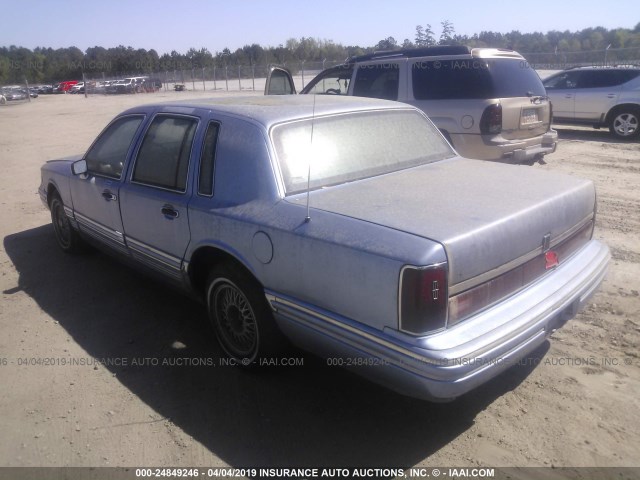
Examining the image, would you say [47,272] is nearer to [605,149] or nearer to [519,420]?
[519,420]

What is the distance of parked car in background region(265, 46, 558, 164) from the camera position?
6.95 m

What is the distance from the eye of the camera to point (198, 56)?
6912 cm

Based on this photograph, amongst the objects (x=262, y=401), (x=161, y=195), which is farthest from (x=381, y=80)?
(x=262, y=401)

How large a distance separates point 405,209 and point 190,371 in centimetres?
186

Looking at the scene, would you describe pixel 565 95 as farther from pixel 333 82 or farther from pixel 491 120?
pixel 491 120

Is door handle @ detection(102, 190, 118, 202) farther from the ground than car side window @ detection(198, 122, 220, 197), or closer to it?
closer to it

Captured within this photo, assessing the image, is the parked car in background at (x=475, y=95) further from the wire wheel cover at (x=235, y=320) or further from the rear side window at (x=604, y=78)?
the rear side window at (x=604, y=78)

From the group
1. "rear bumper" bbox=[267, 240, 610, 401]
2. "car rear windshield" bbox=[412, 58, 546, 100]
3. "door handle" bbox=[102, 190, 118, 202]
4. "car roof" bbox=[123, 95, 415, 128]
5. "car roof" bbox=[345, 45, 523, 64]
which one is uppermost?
"car roof" bbox=[345, 45, 523, 64]

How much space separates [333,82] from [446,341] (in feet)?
23.5

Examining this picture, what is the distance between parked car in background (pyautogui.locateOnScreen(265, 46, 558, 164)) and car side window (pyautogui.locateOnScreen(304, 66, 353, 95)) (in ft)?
1.78

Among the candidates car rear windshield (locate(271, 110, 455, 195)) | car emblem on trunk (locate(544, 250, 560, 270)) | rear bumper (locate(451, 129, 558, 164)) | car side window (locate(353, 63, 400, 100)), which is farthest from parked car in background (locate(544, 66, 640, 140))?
car emblem on trunk (locate(544, 250, 560, 270))

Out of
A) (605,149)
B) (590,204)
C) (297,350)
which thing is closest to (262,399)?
(297,350)

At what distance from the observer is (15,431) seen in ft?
10.2

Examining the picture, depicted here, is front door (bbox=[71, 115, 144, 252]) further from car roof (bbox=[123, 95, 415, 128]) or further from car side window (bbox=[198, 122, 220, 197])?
car side window (bbox=[198, 122, 220, 197])
